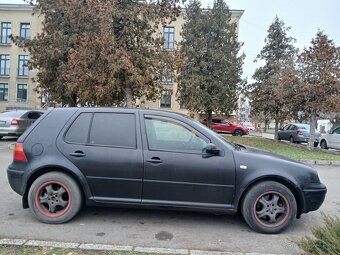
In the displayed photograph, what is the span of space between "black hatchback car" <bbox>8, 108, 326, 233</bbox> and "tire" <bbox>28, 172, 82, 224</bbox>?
13mm

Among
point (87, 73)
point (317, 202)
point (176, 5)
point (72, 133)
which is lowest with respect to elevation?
point (317, 202)

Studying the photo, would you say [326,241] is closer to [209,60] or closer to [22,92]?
[209,60]

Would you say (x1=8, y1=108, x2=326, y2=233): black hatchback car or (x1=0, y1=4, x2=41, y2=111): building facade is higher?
(x1=0, y1=4, x2=41, y2=111): building facade

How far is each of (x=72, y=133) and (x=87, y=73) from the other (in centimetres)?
880

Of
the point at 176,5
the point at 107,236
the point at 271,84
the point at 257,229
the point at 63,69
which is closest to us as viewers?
the point at 107,236

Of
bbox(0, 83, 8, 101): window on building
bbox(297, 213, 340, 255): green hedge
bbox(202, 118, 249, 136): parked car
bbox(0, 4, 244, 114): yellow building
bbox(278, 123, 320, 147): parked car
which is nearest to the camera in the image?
bbox(297, 213, 340, 255): green hedge

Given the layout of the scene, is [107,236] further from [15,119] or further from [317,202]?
[15,119]

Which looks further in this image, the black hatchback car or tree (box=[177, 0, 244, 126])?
tree (box=[177, 0, 244, 126])

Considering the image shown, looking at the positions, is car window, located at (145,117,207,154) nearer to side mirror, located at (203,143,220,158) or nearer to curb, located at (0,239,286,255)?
side mirror, located at (203,143,220,158)

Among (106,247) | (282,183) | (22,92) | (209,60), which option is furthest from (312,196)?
(22,92)

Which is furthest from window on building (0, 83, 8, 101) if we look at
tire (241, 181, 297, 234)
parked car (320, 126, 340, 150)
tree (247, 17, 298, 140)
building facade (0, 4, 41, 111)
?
tire (241, 181, 297, 234)

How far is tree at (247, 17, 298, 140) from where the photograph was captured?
16.7 meters

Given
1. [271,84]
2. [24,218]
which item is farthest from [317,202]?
[271,84]

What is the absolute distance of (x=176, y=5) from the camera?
14117 mm
